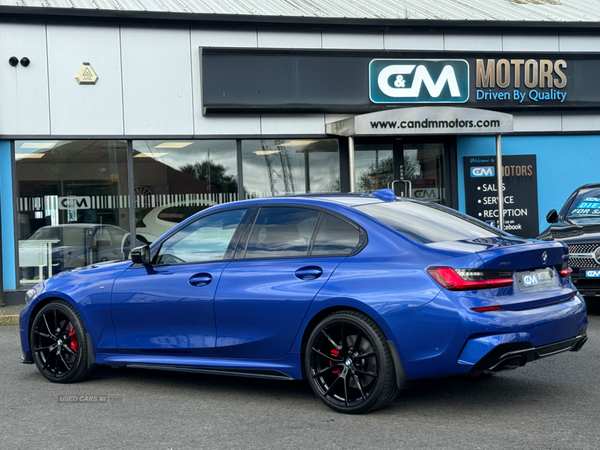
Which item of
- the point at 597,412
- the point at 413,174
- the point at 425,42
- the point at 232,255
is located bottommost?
the point at 597,412

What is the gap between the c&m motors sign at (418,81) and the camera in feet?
47.4

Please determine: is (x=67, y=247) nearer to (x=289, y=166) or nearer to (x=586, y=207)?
(x=289, y=166)

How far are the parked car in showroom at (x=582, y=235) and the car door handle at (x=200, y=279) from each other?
5.41 metres

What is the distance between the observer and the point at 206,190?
13953mm

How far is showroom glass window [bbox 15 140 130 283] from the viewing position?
43.2 ft

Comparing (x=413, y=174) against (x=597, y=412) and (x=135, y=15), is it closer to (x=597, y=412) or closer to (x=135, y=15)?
(x=135, y=15)

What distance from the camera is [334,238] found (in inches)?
215

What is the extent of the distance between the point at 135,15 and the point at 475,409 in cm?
1020

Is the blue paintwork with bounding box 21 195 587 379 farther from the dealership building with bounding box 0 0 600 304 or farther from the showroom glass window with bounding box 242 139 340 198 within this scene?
the showroom glass window with bounding box 242 139 340 198

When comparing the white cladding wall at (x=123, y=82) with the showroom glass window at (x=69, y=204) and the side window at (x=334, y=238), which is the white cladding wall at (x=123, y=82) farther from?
the side window at (x=334, y=238)

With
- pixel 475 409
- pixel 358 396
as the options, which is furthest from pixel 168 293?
pixel 475 409

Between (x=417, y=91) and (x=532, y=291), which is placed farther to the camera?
(x=417, y=91)

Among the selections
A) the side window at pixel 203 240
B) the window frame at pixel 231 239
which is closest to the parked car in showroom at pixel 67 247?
the window frame at pixel 231 239

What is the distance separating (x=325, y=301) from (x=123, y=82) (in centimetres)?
934
